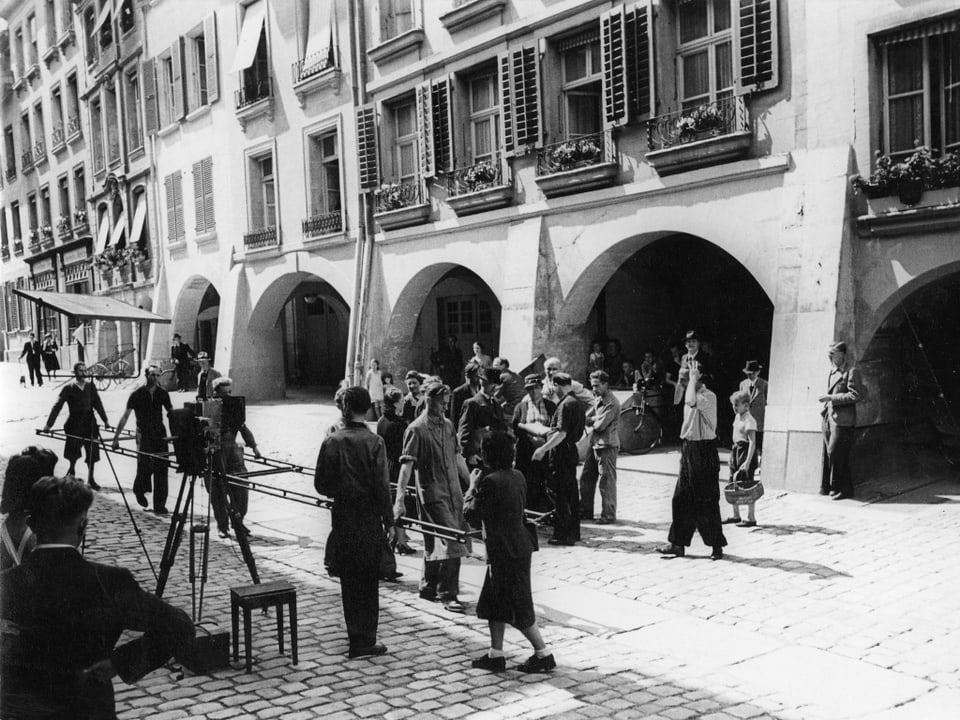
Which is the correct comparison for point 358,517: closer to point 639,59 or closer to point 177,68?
point 177,68

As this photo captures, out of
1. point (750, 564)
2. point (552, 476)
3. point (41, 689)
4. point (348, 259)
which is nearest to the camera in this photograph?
point (41, 689)

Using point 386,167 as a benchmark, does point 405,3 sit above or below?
above

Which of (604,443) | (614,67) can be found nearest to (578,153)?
(614,67)

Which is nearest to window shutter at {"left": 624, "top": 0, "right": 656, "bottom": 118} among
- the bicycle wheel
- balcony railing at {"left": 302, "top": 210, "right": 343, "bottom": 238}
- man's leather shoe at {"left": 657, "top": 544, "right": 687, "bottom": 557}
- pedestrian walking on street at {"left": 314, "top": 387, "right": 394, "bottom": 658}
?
man's leather shoe at {"left": 657, "top": 544, "right": 687, "bottom": 557}

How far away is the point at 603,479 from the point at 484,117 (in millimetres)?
8434

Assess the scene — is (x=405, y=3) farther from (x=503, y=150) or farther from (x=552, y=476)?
(x=552, y=476)

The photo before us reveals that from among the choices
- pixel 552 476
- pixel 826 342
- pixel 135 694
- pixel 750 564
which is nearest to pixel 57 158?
pixel 135 694

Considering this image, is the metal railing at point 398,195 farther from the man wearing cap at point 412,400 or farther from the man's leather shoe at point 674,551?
the man's leather shoe at point 674,551

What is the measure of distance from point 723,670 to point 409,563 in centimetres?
358

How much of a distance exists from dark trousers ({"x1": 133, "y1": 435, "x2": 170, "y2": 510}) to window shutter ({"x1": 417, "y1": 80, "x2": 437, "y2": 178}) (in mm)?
8000

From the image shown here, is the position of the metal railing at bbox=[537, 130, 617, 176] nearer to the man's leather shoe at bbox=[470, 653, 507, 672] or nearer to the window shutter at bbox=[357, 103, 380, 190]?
the window shutter at bbox=[357, 103, 380, 190]

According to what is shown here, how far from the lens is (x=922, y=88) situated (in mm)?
10562

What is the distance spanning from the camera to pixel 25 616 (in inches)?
114

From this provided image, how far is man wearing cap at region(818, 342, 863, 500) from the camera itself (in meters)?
10.3
